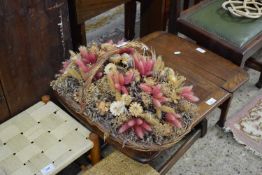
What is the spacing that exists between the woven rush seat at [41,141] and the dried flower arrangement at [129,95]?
0.17 metres

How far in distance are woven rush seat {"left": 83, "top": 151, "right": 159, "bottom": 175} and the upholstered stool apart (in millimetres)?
869

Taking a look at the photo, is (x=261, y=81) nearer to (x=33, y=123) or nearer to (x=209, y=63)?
(x=209, y=63)

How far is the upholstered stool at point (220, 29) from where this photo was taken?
2027mm

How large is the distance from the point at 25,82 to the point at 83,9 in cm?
49

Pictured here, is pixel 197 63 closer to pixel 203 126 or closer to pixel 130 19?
pixel 203 126

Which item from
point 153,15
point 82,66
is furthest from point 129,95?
point 153,15

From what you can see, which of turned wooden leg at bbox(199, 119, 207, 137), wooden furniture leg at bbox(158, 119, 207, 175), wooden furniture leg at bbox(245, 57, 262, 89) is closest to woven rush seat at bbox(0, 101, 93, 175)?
wooden furniture leg at bbox(158, 119, 207, 175)

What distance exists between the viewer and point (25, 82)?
1.73 meters

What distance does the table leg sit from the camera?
8.13 feet

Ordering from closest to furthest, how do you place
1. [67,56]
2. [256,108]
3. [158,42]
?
[67,56]
[158,42]
[256,108]

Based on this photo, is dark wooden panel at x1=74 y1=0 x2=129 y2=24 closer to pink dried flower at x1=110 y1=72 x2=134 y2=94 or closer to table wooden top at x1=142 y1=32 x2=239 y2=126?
table wooden top at x1=142 y1=32 x2=239 y2=126

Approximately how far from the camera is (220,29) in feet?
6.89

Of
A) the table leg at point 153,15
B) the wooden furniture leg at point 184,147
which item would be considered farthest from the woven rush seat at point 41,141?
the table leg at point 153,15

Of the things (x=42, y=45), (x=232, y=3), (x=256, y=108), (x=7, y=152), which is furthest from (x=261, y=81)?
(x=7, y=152)
